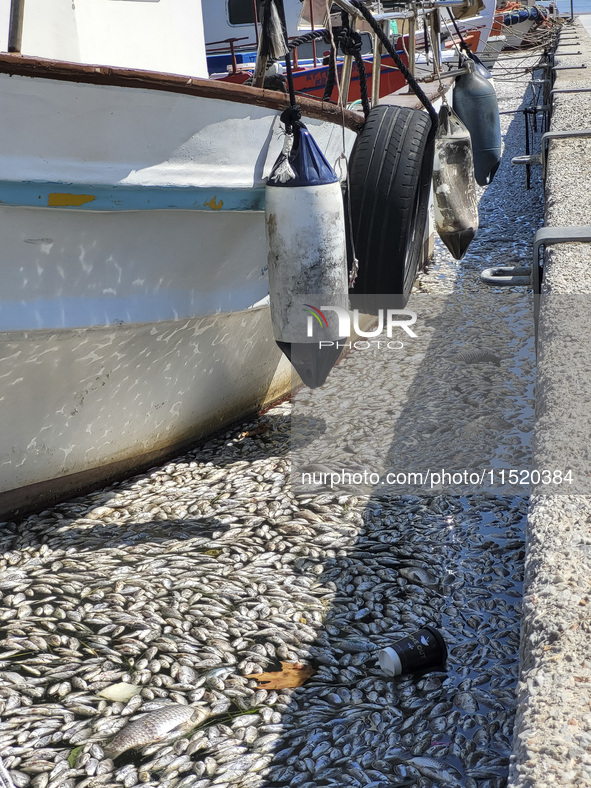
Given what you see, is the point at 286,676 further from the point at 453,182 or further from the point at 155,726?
the point at 453,182

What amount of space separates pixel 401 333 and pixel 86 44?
3.47m

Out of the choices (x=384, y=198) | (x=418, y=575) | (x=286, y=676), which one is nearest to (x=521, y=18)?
(x=384, y=198)

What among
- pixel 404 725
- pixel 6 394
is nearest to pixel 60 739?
pixel 404 725

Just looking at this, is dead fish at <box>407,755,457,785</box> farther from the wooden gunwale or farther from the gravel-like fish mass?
the wooden gunwale

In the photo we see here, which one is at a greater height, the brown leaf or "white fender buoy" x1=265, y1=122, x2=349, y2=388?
"white fender buoy" x1=265, y1=122, x2=349, y2=388

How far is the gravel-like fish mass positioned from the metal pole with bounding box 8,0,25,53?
6.85 ft

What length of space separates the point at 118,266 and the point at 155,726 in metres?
1.94

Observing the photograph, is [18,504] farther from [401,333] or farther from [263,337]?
[401,333]

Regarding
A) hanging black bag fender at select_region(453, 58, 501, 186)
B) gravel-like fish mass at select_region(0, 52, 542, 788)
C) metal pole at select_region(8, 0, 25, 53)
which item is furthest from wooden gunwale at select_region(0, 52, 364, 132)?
hanging black bag fender at select_region(453, 58, 501, 186)

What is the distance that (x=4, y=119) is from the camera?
3.11 metres

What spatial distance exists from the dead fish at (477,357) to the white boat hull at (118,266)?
1785 mm

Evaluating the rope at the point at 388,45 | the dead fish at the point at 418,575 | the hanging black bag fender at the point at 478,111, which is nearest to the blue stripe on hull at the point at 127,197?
the rope at the point at 388,45

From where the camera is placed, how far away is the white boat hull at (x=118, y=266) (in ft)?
10.8

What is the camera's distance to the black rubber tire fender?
14.4 feet
